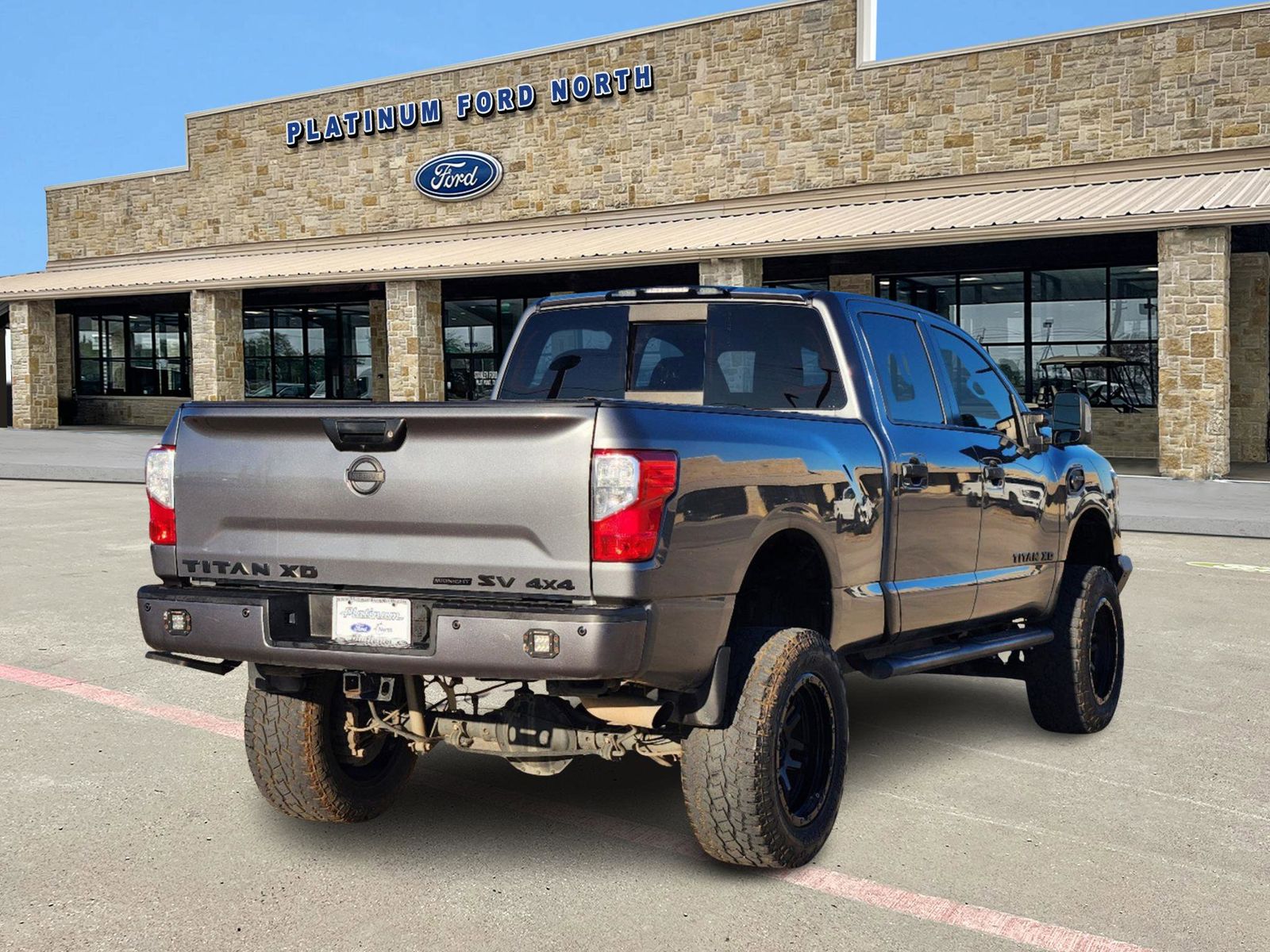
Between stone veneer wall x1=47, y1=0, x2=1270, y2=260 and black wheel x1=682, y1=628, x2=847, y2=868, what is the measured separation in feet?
75.7

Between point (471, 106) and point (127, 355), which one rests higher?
point (471, 106)

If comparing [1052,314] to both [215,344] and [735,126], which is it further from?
[215,344]

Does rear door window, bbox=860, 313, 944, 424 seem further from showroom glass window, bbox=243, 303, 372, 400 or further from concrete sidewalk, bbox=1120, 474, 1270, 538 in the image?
showroom glass window, bbox=243, 303, 372, 400

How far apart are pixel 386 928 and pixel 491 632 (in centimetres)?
92

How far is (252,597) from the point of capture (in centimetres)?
434

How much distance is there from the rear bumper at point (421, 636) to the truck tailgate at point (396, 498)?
0.32ft

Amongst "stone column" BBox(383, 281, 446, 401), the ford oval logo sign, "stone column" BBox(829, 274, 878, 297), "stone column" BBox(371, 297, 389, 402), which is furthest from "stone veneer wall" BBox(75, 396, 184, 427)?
"stone column" BBox(829, 274, 878, 297)

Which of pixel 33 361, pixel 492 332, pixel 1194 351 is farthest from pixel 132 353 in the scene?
pixel 1194 351

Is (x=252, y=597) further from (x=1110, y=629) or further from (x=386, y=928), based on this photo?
(x=1110, y=629)

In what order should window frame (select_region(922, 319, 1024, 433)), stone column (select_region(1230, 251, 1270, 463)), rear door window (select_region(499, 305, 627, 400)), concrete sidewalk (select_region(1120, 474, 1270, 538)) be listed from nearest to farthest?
rear door window (select_region(499, 305, 627, 400)) < window frame (select_region(922, 319, 1024, 433)) < concrete sidewalk (select_region(1120, 474, 1270, 538)) < stone column (select_region(1230, 251, 1270, 463))

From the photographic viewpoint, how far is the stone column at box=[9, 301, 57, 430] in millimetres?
35375

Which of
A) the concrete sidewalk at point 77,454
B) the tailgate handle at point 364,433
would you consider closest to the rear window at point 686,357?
the tailgate handle at point 364,433

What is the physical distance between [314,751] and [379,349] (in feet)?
106

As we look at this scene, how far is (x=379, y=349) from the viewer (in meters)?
36.3
